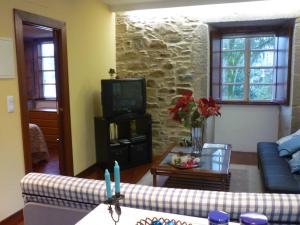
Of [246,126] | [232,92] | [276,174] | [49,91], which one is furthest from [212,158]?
[49,91]

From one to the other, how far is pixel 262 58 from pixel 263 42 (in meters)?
0.27

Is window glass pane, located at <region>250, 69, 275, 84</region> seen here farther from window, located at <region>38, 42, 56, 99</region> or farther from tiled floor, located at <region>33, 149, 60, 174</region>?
window, located at <region>38, 42, 56, 99</region>

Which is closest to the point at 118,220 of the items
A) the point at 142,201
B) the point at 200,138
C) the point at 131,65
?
the point at 142,201

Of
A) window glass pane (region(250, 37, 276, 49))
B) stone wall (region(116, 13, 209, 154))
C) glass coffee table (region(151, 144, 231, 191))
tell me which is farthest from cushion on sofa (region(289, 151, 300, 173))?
window glass pane (region(250, 37, 276, 49))

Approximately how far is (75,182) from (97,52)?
10.1 feet

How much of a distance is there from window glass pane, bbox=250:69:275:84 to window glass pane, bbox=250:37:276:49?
0.40 m

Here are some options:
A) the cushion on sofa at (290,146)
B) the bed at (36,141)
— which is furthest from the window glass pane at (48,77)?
the cushion on sofa at (290,146)

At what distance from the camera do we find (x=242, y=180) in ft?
12.6

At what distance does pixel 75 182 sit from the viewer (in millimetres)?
1677

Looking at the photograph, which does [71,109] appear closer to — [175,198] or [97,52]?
[97,52]

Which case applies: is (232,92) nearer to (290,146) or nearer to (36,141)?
(290,146)

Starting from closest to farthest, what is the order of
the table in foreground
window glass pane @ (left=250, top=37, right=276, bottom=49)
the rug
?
the table in foreground, the rug, window glass pane @ (left=250, top=37, right=276, bottom=49)

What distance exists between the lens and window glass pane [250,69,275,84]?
16.9 ft

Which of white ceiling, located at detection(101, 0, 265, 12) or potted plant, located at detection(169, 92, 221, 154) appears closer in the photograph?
potted plant, located at detection(169, 92, 221, 154)
